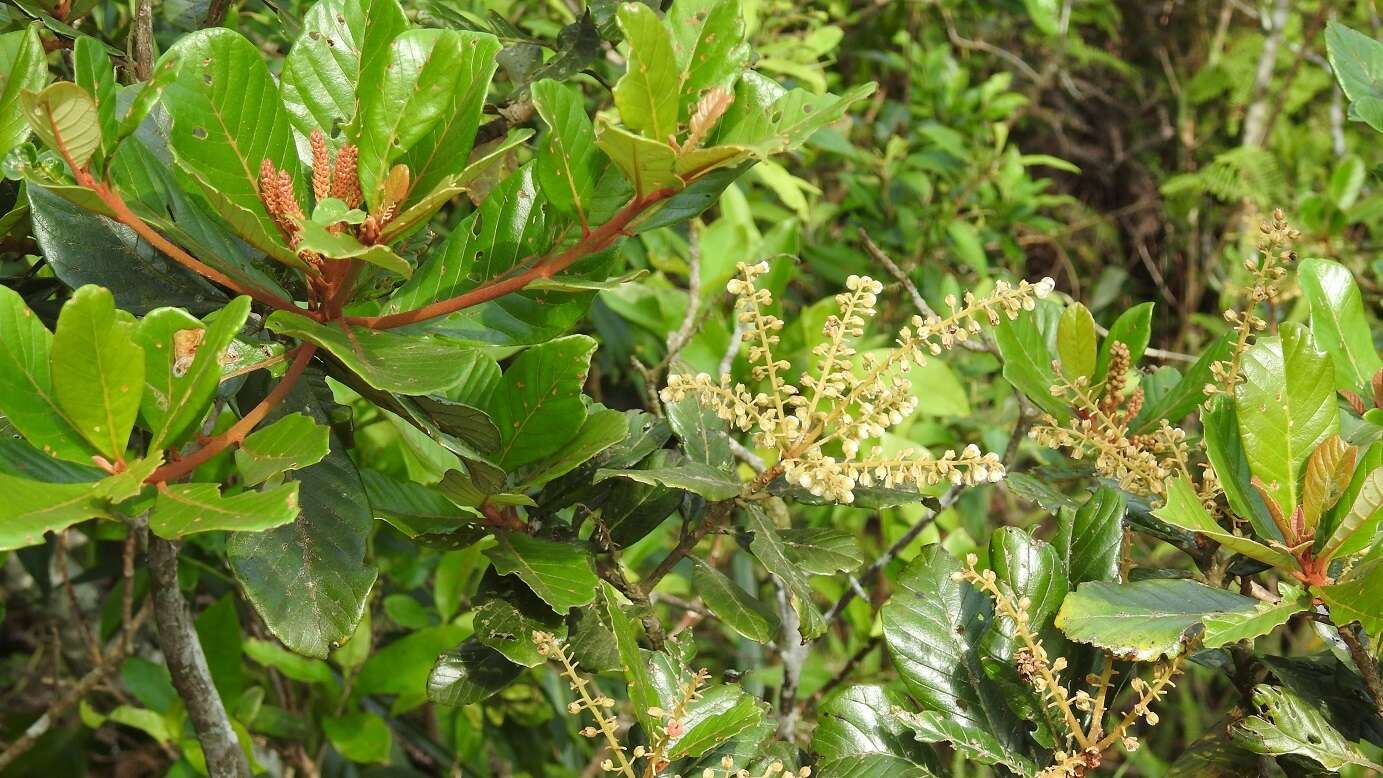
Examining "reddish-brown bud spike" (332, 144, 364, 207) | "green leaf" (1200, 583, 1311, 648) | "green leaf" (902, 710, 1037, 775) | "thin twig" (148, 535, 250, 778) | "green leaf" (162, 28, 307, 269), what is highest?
"green leaf" (162, 28, 307, 269)

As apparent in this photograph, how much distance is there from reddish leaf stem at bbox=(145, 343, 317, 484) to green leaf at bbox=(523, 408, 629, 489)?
7.7 inches

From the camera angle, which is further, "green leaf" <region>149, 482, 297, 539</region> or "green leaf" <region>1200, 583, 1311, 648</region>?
"green leaf" <region>1200, 583, 1311, 648</region>

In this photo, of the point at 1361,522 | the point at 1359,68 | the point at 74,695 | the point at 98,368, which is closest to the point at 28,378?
the point at 98,368

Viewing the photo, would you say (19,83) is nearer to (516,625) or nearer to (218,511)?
(218,511)

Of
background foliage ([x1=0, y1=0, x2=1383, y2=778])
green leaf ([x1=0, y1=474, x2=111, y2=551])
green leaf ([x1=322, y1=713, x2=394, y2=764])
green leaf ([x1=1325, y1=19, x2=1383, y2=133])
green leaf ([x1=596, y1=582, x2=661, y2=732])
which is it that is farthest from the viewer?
green leaf ([x1=322, y1=713, x2=394, y2=764])

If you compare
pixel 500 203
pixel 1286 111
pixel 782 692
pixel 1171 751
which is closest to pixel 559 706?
pixel 782 692

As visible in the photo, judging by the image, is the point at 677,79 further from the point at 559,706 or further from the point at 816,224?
the point at 816,224

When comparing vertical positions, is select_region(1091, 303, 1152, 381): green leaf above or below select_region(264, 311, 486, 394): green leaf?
below

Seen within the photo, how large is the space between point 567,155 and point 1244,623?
57 cm

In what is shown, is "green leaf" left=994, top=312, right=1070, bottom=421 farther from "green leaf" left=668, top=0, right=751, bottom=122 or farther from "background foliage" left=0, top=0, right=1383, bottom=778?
"green leaf" left=668, top=0, right=751, bottom=122

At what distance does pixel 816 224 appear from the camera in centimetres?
249

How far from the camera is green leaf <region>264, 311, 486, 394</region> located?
71cm

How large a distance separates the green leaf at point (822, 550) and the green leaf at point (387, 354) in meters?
0.36

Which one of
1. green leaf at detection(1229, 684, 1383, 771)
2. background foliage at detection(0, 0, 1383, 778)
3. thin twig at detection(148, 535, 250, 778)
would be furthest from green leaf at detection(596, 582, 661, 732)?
thin twig at detection(148, 535, 250, 778)
